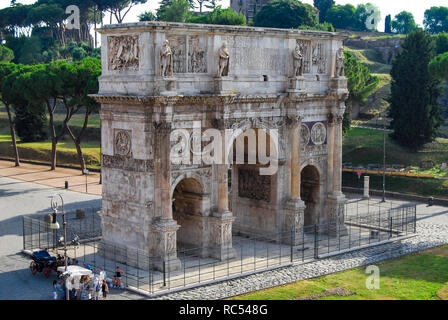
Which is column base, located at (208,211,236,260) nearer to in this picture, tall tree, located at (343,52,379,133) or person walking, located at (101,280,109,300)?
person walking, located at (101,280,109,300)

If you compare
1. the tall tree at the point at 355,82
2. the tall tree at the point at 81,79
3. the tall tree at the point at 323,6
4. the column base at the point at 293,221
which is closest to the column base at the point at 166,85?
the column base at the point at 293,221

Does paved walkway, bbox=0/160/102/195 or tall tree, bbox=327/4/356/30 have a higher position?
tall tree, bbox=327/4/356/30

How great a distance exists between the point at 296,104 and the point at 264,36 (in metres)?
4.51

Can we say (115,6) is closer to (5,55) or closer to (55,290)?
(5,55)

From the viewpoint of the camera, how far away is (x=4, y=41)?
134m

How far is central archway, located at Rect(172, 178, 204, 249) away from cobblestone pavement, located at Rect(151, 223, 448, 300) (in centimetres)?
463

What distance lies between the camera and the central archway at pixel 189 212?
128 ft

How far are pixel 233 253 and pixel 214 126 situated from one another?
701cm

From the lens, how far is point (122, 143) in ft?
123

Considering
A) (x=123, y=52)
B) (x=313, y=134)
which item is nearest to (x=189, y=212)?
(x=123, y=52)

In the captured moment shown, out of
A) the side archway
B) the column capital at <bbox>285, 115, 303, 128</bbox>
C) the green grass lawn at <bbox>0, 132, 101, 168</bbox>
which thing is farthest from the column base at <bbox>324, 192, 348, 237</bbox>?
the green grass lawn at <bbox>0, 132, 101, 168</bbox>

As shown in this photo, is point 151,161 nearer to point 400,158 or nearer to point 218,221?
point 218,221

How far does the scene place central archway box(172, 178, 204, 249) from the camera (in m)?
39.1

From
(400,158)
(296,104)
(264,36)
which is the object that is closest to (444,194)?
(400,158)
